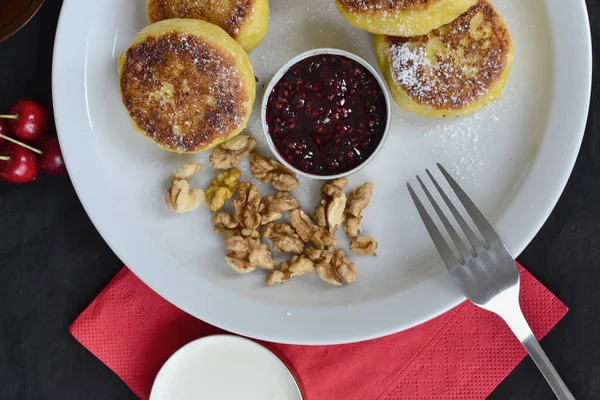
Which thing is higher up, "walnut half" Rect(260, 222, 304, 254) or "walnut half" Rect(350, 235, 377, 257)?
"walnut half" Rect(350, 235, 377, 257)

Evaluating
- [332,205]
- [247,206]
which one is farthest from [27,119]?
[332,205]

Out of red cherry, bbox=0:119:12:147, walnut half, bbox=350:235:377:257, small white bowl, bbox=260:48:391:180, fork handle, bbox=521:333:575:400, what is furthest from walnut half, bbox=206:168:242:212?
fork handle, bbox=521:333:575:400

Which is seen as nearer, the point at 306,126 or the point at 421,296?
the point at 306,126

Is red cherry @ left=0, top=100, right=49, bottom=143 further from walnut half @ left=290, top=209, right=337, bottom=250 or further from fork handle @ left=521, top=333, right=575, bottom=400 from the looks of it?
fork handle @ left=521, top=333, right=575, bottom=400

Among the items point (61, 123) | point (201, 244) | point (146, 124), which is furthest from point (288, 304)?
point (61, 123)

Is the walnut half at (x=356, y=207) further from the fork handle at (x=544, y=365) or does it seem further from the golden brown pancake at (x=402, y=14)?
A: the fork handle at (x=544, y=365)

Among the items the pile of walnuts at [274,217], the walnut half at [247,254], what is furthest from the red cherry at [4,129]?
the walnut half at [247,254]

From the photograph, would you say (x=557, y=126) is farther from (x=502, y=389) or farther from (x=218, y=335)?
(x=218, y=335)
